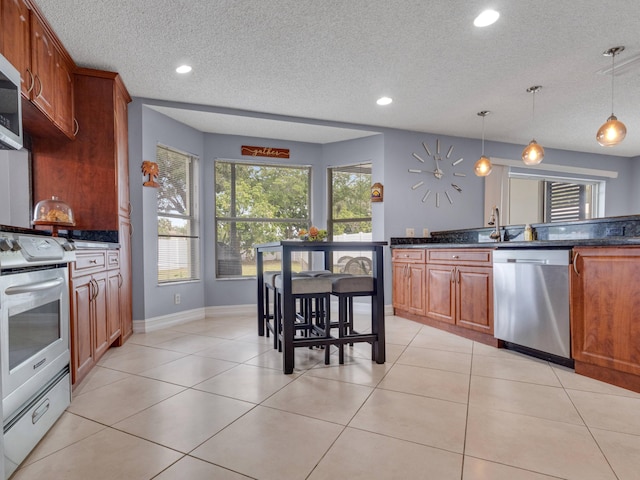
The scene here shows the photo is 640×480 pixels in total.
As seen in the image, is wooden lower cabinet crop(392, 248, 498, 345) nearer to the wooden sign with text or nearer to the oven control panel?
the wooden sign with text

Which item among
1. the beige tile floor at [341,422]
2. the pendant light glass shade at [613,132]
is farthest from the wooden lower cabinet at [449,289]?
the pendant light glass shade at [613,132]

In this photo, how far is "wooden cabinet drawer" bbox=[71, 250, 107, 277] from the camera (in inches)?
84.6

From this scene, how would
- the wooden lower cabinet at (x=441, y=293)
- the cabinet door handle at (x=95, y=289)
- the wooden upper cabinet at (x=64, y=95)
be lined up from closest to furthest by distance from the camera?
the cabinet door handle at (x=95, y=289) → the wooden upper cabinet at (x=64, y=95) → the wooden lower cabinet at (x=441, y=293)

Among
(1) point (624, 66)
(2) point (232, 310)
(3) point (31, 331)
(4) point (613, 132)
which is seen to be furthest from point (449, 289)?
(3) point (31, 331)

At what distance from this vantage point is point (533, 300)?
2670 millimetres

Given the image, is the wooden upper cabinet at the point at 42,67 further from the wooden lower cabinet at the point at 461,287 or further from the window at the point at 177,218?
the wooden lower cabinet at the point at 461,287

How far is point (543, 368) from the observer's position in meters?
2.52

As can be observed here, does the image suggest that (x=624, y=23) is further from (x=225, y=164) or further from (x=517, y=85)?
(x=225, y=164)

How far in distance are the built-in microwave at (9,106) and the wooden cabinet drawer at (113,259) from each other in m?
1.09

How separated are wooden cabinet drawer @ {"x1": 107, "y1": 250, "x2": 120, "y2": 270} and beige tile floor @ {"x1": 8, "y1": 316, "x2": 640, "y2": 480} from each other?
2.44 feet

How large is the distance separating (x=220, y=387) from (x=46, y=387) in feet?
2.91

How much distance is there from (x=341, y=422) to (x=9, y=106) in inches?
95.3

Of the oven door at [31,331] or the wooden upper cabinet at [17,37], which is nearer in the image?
the oven door at [31,331]

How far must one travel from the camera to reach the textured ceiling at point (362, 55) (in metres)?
2.32
